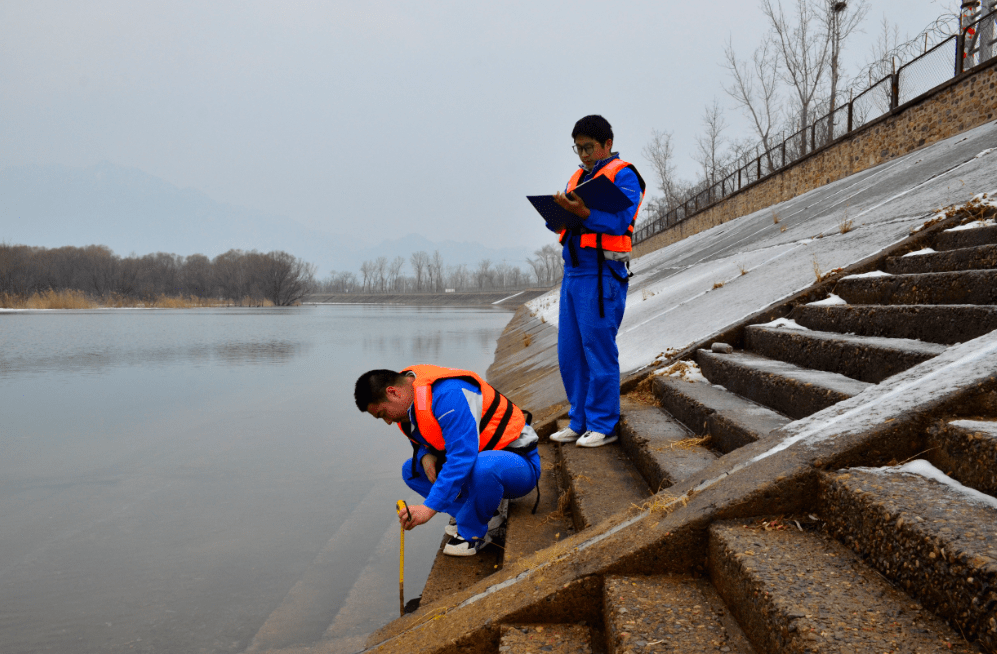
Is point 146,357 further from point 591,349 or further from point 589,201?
point 589,201

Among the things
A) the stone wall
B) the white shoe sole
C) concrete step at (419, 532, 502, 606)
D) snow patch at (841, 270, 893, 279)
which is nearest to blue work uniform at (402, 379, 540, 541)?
concrete step at (419, 532, 502, 606)

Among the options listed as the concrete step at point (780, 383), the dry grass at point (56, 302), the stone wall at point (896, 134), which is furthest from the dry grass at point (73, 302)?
the concrete step at point (780, 383)

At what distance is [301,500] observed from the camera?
177 inches

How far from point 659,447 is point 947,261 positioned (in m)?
2.25

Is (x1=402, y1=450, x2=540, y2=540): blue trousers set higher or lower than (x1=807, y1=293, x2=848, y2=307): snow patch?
lower

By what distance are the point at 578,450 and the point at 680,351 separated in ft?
5.06

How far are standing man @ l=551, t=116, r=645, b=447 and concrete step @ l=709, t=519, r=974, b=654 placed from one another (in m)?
1.54

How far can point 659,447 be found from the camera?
270cm

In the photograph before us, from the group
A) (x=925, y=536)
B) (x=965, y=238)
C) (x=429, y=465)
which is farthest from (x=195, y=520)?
(x=965, y=238)

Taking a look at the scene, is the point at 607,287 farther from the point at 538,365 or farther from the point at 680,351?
the point at 538,365

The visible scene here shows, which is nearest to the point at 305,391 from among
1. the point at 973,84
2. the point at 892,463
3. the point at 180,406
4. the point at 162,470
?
the point at 180,406

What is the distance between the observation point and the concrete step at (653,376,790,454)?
2447 millimetres

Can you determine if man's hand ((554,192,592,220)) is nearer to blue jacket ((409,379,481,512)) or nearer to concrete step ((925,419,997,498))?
blue jacket ((409,379,481,512))

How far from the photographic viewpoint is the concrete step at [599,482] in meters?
2.39
